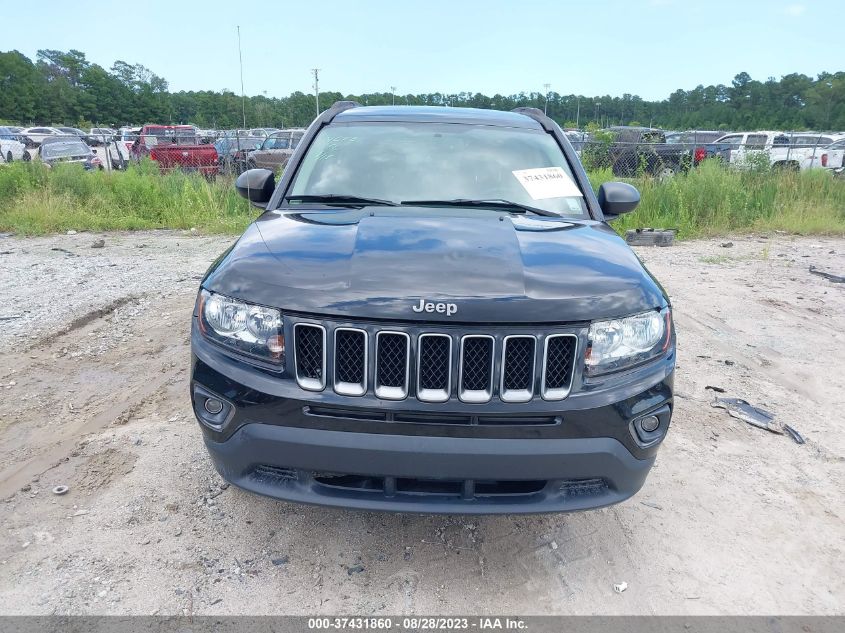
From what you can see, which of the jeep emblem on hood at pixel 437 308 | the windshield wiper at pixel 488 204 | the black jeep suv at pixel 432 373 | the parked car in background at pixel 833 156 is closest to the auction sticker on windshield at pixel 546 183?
the windshield wiper at pixel 488 204

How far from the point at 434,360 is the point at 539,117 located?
2.67 m

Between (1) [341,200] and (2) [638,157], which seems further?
(2) [638,157]

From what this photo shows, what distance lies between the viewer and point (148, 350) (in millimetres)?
4957

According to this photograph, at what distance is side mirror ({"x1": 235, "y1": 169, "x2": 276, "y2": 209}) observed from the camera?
3.64m

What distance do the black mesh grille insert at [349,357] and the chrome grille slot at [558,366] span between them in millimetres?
634

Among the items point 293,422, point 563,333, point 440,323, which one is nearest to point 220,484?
point 293,422

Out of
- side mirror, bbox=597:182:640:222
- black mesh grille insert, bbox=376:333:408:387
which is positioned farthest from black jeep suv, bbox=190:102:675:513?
side mirror, bbox=597:182:640:222

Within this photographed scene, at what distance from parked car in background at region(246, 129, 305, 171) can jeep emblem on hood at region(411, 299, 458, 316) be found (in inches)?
511

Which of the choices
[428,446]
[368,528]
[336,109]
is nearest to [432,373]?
[428,446]

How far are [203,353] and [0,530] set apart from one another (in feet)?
4.28

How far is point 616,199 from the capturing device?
11.7 ft

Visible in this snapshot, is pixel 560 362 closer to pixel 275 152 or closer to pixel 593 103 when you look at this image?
pixel 275 152

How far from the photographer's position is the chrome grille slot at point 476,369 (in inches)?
83.5

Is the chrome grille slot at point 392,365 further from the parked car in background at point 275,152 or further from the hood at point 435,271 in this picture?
the parked car in background at point 275,152
